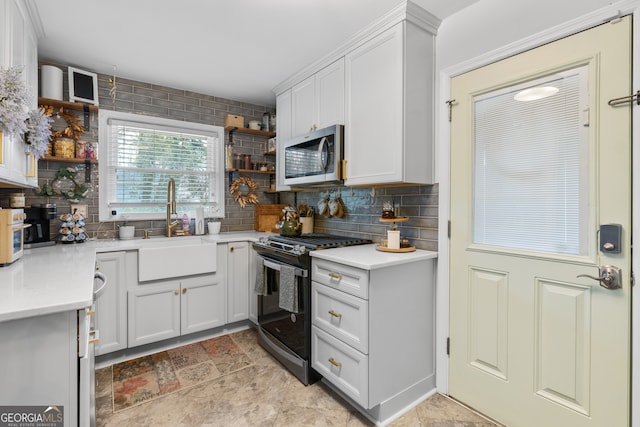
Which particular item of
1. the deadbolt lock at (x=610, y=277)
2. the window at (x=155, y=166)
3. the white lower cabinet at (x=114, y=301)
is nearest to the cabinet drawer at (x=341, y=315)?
the deadbolt lock at (x=610, y=277)

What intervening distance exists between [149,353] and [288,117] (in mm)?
2427

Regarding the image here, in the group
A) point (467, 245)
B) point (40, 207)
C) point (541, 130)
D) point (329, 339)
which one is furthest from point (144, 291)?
point (541, 130)

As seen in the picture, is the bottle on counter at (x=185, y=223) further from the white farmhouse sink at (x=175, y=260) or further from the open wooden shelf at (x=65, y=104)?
the open wooden shelf at (x=65, y=104)

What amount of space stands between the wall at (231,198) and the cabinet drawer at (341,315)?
72 cm

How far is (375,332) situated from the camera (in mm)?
1774

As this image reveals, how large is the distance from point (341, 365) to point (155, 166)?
261 cm

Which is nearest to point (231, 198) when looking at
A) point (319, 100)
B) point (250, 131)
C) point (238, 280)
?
point (250, 131)

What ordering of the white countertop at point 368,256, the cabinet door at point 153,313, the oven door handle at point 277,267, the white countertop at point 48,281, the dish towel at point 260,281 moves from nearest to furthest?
the white countertop at point 48,281 < the white countertop at point 368,256 < the oven door handle at point 277,267 < the cabinet door at point 153,313 < the dish towel at point 260,281

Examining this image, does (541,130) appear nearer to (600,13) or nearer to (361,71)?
(600,13)

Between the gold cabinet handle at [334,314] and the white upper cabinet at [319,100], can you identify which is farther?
the white upper cabinet at [319,100]

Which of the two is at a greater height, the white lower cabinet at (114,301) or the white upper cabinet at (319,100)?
the white upper cabinet at (319,100)

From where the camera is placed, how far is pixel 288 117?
3.06 meters

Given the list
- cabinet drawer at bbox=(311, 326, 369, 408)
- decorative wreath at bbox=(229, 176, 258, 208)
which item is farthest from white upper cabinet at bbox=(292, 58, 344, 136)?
cabinet drawer at bbox=(311, 326, 369, 408)

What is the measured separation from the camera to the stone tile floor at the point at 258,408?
1803 mm
